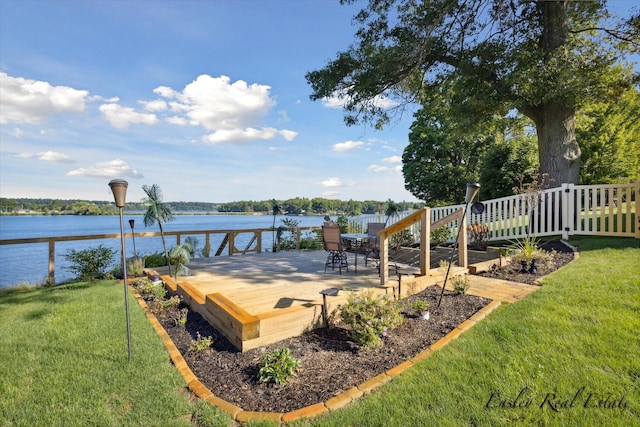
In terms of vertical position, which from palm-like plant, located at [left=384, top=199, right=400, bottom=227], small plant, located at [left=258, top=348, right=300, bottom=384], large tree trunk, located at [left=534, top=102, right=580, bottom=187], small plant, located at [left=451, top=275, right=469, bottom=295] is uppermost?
large tree trunk, located at [left=534, top=102, right=580, bottom=187]

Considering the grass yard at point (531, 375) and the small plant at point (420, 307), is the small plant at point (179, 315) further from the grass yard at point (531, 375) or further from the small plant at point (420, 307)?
the small plant at point (420, 307)

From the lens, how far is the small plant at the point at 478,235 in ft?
22.1

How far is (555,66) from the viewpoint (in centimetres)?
651

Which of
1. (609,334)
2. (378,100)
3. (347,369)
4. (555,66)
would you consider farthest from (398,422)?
(378,100)

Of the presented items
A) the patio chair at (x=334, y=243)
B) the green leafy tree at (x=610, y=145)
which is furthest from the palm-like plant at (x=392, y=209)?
the green leafy tree at (x=610, y=145)

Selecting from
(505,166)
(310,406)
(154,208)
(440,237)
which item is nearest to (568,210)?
(440,237)

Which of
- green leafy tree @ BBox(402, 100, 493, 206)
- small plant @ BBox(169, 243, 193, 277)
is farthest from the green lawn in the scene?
green leafy tree @ BBox(402, 100, 493, 206)

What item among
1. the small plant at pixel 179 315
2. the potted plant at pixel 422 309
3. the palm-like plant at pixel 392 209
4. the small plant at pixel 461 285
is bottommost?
the small plant at pixel 179 315

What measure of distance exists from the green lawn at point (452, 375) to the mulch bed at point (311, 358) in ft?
0.65

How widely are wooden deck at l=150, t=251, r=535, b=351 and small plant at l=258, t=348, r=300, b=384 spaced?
1.47ft

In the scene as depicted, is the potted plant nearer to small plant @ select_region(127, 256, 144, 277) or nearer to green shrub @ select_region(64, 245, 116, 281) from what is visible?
small plant @ select_region(127, 256, 144, 277)

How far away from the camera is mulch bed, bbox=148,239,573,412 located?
2074mm

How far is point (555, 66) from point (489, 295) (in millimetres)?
6025

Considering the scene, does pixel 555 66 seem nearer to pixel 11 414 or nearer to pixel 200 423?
pixel 200 423
